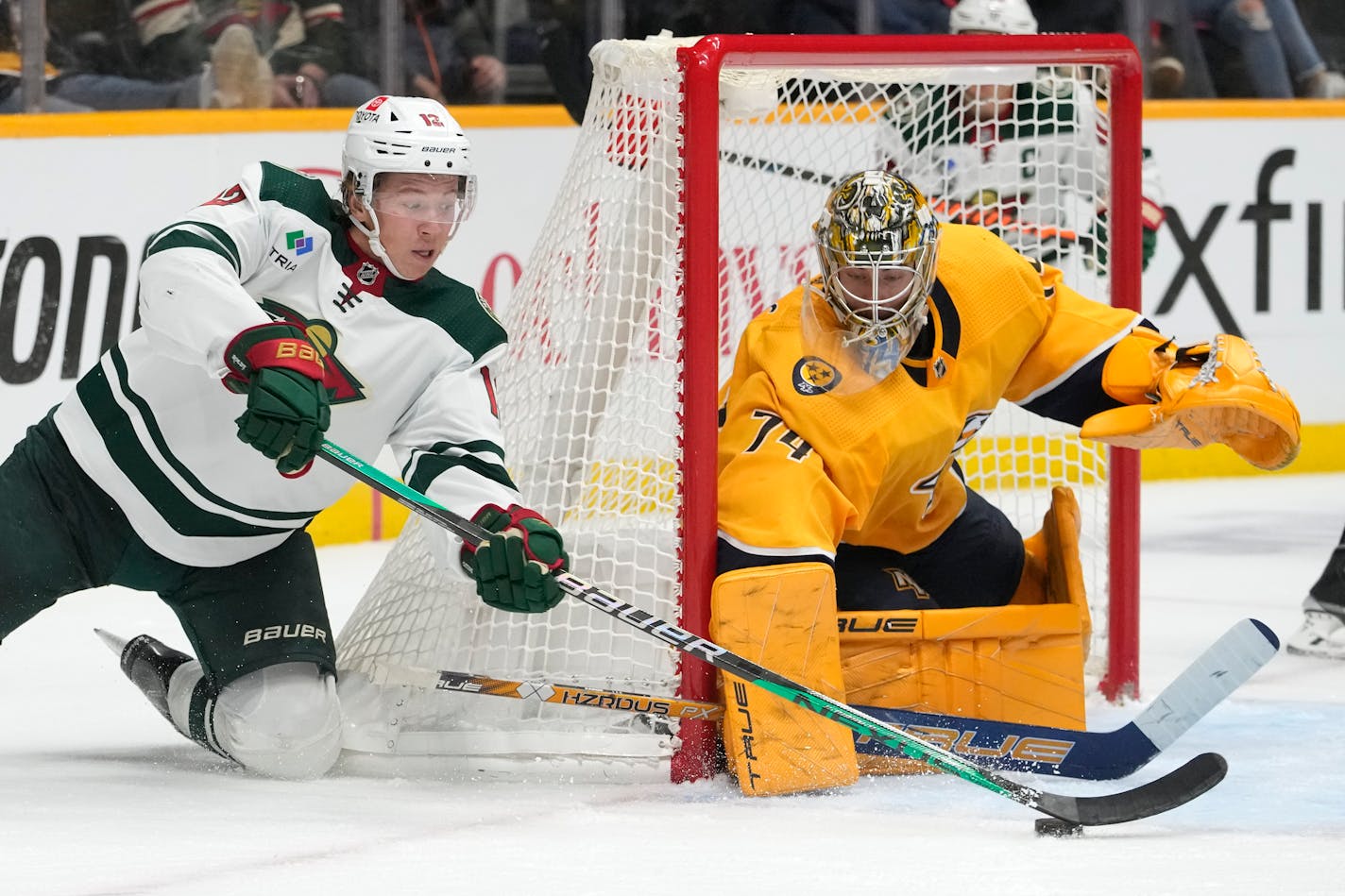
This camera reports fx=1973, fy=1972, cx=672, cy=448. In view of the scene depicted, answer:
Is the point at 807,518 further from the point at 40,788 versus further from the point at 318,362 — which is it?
the point at 40,788

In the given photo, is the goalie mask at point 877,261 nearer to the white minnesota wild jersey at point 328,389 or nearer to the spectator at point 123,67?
the white minnesota wild jersey at point 328,389

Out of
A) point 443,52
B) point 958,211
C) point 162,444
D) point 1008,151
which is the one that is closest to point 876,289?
point 162,444

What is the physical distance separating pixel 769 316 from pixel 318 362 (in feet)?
2.57

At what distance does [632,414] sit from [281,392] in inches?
33.9

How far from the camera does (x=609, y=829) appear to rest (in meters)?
2.48

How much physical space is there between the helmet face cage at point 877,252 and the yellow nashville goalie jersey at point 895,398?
82 millimetres

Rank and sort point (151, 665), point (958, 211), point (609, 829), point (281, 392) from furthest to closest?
point (958, 211), point (151, 665), point (609, 829), point (281, 392)

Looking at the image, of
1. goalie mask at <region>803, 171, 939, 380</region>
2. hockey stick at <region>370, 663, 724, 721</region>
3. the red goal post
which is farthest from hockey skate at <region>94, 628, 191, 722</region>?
goalie mask at <region>803, 171, 939, 380</region>

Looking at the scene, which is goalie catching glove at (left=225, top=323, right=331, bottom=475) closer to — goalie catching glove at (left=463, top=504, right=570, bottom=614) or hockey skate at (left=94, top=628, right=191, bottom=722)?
goalie catching glove at (left=463, top=504, right=570, bottom=614)

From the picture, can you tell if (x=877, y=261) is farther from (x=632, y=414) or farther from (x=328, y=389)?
(x=328, y=389)

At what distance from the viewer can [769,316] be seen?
2.95 m

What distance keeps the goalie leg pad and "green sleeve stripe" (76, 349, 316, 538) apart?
66cm

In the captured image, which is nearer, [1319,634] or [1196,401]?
[1196,401]

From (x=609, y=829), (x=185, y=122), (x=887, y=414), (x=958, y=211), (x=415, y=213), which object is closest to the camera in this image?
(x=609, y=829)
